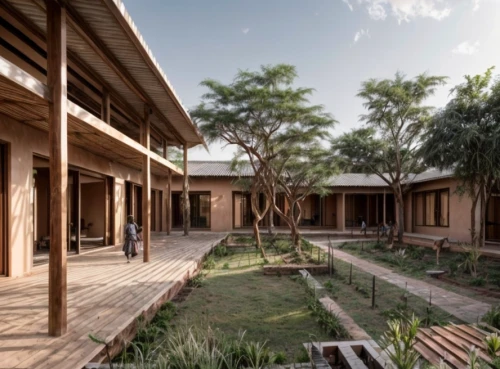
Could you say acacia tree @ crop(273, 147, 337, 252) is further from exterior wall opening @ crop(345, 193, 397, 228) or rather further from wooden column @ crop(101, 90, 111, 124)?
exterior wall opening @ crop(345, 193, 397, 228)

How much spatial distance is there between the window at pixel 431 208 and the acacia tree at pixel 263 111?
8.41 meters

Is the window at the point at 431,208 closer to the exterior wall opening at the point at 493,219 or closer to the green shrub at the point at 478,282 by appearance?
the exterior wall opening at the point at 493,219

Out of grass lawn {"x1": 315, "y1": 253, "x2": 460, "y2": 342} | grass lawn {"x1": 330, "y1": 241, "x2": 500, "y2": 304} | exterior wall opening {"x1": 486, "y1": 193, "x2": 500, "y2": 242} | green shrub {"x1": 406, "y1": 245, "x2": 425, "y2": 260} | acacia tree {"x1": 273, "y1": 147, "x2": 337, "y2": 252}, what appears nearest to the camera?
grass lawn {"x1": 315, "y1": 253, "x2": 460, "y2": 342}

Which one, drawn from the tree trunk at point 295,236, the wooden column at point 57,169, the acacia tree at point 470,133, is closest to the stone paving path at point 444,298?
the acacia tree at point 470,133

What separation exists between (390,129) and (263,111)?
6.16 metres

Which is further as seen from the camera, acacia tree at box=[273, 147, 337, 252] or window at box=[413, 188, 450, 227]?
window at box=[413, 188, 450, 227]

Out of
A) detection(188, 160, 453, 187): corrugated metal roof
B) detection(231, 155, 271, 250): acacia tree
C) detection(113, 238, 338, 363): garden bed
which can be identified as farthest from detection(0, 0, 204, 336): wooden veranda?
detection(188, 160, 453, 187): corrugated metal roof

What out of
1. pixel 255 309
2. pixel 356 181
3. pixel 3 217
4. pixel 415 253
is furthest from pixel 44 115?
pixel 356 181

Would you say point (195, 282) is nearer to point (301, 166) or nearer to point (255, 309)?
point (255, 309)

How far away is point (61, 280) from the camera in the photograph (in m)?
3.87

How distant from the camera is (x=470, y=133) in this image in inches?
396

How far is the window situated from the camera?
17239 millimetres

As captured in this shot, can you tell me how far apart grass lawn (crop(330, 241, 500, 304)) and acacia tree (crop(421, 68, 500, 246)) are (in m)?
1.05

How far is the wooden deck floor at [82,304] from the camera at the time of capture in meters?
3.38
